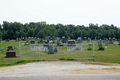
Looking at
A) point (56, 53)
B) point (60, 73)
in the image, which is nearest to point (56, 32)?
point (56, 53)

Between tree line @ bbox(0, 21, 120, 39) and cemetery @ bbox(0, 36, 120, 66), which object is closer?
cemetery @ bbox(0, 36, 120, 66)

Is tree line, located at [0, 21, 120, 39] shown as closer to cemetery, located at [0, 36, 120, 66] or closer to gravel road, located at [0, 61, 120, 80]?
cemetery, located at [0, 36, 120, 66]

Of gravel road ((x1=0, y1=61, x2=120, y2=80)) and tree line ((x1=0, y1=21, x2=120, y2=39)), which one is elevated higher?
tree line ((x1=0, y1=21, x2=120, y2=39))

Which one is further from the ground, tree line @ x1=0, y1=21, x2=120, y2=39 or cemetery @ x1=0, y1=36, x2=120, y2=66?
tree line @ x1=0, y1=21, x2=120, y2=39

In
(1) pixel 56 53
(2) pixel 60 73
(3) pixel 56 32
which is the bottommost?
(1) pixel 56 53

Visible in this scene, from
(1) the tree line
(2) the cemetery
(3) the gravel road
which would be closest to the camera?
(3) the gravel road

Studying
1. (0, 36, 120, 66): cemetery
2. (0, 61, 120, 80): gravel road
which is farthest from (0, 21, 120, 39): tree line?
(0, 61, 120, 80): gravel road

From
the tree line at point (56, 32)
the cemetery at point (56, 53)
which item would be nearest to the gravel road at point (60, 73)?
the cemetery at point (56, 53)

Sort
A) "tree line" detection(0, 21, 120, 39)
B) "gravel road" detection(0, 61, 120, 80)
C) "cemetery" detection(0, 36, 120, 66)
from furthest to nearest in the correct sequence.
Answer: "tree line" detection(0, 21, 120, 39) < "cemetery" detection(0, 36, 120, 66) < "gravel road" detection(0, 61, 120, 80)

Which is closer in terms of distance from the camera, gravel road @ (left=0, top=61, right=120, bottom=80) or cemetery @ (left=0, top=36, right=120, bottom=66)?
gravel road @ (left=0, top=61, right=120, bottom=80)

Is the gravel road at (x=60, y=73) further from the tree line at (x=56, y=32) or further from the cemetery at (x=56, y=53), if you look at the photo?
the tree line at (x=56, y=32)

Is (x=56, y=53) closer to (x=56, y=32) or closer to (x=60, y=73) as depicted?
(x=60, y=73)

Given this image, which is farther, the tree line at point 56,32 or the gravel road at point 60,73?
the tree line at point 56,32

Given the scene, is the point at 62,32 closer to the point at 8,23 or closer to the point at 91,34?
the point at 91,34
